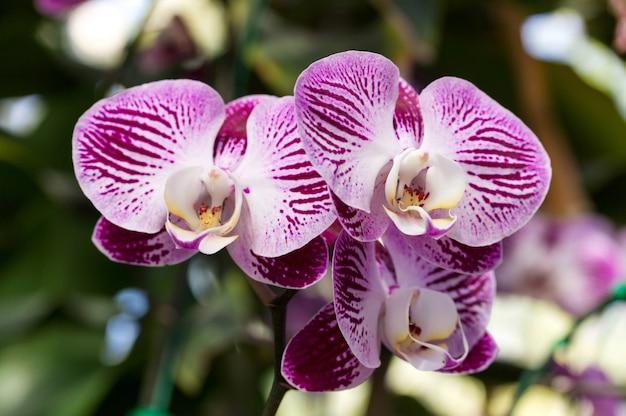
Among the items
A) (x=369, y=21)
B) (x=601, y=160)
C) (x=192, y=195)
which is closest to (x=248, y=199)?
(x=192, y=195)

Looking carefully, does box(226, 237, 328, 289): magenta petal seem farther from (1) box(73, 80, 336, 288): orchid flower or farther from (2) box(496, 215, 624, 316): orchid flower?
(2) box(496, 215, 624, 316): orchid flower

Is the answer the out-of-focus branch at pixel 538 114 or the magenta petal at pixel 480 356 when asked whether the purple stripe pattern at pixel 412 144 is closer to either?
the magenta petal at pixel 480 356

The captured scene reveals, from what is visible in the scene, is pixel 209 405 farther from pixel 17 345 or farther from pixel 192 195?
pixel 192 195

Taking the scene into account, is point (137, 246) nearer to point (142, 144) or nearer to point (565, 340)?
point (142, 144)

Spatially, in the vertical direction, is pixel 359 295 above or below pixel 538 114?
above

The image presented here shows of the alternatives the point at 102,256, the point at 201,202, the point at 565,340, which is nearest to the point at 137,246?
the point at 201,202

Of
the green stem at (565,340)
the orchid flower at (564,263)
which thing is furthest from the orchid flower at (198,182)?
the orchid flower at (564,263)

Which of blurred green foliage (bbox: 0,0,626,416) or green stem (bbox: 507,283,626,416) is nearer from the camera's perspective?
green stem (bbox: 507,283,626,416)

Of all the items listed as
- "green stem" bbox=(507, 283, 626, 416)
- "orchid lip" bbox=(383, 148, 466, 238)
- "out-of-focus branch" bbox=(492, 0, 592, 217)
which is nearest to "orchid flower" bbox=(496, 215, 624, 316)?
"out-of-focus branch" bbox=(492, 0, 592, 217)
